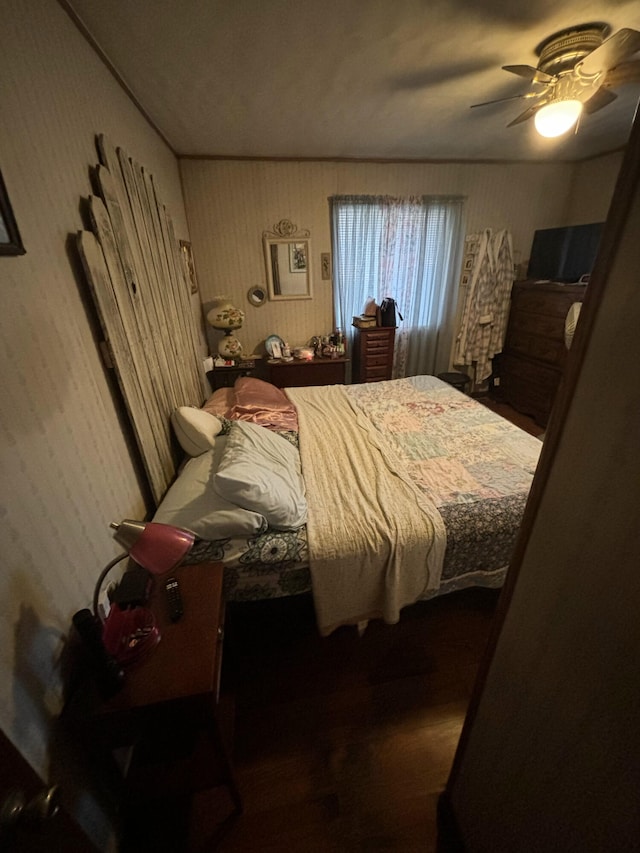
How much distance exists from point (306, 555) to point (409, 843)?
2.87ft

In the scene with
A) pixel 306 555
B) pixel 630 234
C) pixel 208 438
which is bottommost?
pixel 306 555

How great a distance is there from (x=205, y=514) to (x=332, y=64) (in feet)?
7.35

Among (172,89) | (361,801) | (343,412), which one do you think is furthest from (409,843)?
(172,89)

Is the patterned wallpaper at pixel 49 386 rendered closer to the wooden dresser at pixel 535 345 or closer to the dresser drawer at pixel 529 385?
the wooden dresser at pixel 535 345

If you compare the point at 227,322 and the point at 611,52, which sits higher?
the point at 611,52

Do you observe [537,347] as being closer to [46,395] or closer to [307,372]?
[307,372]

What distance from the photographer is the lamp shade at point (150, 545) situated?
746mm

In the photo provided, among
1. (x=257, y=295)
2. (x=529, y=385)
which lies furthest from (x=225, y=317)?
(x=529, y=385)

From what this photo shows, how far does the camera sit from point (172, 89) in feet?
5.97

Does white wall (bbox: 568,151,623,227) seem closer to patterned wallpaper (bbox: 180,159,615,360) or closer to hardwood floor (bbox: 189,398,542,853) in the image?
patterned wallpaper (bbox: 180,159,615,360)

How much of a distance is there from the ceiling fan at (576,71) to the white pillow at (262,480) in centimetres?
205

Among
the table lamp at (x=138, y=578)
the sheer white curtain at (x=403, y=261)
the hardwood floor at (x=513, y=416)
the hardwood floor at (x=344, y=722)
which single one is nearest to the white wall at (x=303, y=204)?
the sheer white curtain at (x=403, y=261)

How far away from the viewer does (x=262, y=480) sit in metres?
1.37

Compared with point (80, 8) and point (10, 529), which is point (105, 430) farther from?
point (80, 8)
